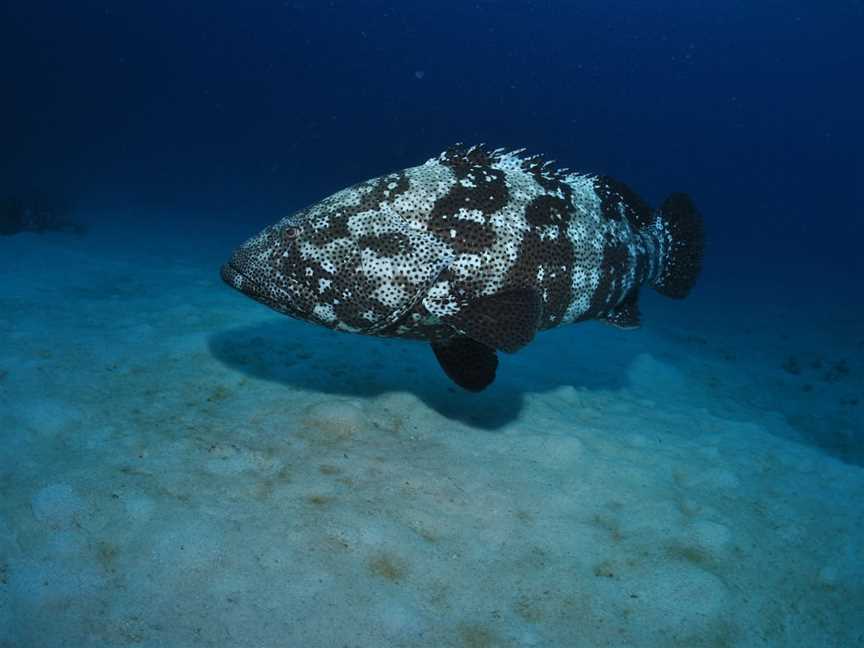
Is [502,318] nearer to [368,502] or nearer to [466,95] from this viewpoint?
[368,502]

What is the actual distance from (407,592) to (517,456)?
1.83m

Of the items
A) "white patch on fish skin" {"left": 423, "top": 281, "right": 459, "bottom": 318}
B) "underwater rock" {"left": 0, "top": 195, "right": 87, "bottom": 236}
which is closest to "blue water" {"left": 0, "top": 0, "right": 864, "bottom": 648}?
"underwater rock" {"left": 0, "top": 195, "right": 87, "bottom": 236}

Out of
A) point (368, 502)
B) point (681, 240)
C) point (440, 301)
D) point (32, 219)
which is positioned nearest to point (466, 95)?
point (32, 219)

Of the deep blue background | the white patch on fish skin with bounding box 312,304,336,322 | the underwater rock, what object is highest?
the deep blue background

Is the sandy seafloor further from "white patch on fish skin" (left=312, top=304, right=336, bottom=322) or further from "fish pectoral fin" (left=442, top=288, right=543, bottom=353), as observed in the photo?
"fish pectoral fin" (left=442, top=288, right=543, bottom=353)

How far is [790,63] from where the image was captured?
2574 inches

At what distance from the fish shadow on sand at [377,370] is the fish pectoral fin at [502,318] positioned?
1.53 metres

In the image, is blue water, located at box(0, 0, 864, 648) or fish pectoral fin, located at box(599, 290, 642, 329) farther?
fish pectoral fin, located at box(599, 290, 642, 329)

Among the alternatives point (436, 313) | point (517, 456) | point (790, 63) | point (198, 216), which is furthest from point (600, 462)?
point (790, 63)

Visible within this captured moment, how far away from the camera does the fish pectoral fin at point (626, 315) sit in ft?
16.8

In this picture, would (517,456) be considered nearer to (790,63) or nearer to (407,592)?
(407,592)

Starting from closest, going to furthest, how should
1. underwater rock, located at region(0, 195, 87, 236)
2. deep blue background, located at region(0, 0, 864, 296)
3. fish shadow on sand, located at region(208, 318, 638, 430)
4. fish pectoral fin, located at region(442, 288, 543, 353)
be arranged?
fish pectoral fin, located at region(442, 288, 543, 353) → fish shadow on sand, located at region(208, 318, 638, 430) → underwater rock, located at region(0, 195, 87, 236) → deep blue background, located at region(0, 0, 864, 296)

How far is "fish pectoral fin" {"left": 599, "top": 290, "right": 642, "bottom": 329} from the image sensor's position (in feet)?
16.8

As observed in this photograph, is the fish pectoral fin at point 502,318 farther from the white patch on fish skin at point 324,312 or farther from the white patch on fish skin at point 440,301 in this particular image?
the white patch on fish skin at point 324,312
